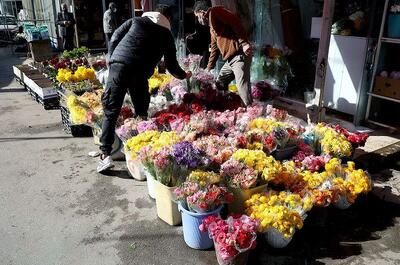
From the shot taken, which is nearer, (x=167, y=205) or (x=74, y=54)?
(x=167, y=205)

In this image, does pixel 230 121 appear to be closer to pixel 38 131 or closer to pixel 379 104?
pixel 379 104

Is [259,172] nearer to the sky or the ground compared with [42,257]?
nearer to the sky

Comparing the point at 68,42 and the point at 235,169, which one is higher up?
the point at 68,42

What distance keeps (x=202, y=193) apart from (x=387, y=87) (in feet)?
13.1

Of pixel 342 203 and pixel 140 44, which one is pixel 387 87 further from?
pixel 140 44

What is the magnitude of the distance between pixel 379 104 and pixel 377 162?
155cm

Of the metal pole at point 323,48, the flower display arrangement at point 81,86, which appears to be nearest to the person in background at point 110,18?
the flower display arrangement at point 81,86

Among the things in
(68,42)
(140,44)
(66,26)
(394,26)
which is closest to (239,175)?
(140,44)

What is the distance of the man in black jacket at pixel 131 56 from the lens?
4.70 m

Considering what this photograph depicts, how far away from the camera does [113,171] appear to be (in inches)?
201

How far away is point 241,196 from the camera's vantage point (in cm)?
356

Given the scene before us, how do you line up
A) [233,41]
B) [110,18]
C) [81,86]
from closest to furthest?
[233,41]
[81,86]
[110,18]

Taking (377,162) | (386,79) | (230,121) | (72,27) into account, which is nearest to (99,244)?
(230,121)

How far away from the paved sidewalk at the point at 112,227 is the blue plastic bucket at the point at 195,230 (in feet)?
0.28
